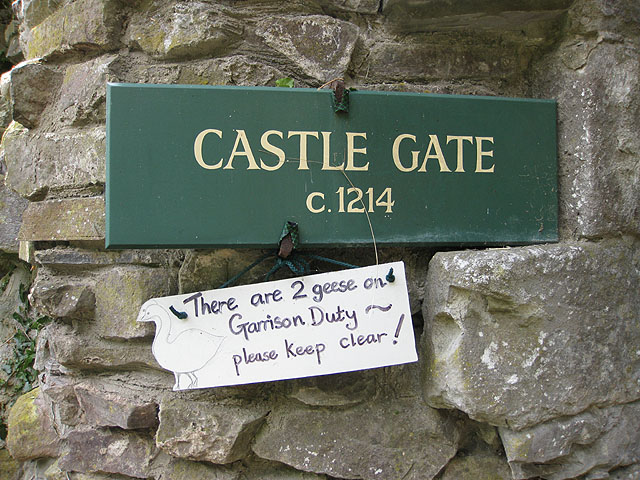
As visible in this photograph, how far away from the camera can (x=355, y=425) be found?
942 millimetres

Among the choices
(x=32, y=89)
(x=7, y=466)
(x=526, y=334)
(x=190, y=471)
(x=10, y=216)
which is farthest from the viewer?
(x=10, y=216)

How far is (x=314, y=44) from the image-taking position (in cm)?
97

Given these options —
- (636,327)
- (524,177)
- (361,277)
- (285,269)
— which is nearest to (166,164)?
(285,269)

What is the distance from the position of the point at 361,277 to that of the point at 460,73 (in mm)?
469

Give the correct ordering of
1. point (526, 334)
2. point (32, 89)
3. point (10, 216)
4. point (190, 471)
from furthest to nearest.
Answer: point (10, 216) → point (32, 89) → point (190, 471) → point (526, 334)

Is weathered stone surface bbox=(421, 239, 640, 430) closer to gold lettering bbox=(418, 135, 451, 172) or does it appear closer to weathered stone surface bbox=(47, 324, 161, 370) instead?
gold lettering bbox=(418, 135, 451, 172)

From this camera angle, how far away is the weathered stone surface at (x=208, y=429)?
927 mm

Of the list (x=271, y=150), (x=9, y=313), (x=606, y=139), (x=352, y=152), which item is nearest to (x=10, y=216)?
(x=9, y=313)

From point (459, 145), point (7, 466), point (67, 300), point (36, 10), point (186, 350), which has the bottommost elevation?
point (7, 466)

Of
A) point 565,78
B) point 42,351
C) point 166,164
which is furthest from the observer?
point 42,351

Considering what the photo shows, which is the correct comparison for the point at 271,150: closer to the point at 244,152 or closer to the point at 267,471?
the point at 244,152

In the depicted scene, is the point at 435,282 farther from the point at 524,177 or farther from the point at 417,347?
the point at 524,177

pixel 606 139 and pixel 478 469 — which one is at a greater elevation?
pixel 606 139

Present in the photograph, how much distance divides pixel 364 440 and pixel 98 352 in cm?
55
